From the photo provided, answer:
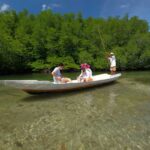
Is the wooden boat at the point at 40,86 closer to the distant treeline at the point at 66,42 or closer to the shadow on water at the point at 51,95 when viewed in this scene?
the shadow on water at the point at 51,95

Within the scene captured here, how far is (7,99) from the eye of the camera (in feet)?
47.7

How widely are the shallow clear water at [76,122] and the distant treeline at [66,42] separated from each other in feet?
91.1

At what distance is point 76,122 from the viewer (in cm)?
952

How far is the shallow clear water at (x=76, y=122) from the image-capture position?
24.2 feet

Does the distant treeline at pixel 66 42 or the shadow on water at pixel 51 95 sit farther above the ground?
the distant treeline at pixel 66 42

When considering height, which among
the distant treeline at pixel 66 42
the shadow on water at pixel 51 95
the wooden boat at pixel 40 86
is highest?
the distant treeline at pixel 66 42

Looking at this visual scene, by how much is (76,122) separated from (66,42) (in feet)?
122

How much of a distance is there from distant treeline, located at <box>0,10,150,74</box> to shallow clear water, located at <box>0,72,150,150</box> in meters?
27.8

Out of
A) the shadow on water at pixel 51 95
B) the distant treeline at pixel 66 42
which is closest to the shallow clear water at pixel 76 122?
the shadow on water at pixel 51 95

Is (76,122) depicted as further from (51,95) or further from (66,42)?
(66,42)

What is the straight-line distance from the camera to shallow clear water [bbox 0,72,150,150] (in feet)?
24.2

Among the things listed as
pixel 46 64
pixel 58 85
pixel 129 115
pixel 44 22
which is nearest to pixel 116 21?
pixel 44 22

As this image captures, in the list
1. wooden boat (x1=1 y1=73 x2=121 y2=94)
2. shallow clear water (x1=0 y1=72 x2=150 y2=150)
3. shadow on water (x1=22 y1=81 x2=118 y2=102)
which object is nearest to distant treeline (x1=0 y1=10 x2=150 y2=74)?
shadow on water (x1=22 y1=81 x2=118 y2=102)

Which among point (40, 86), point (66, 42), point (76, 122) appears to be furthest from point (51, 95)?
point (66, 42)
